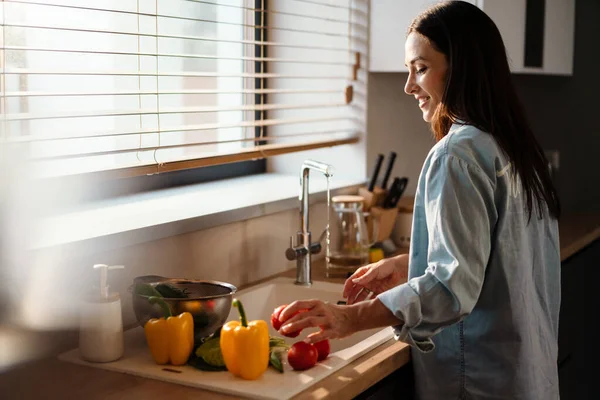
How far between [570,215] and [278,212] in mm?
1564

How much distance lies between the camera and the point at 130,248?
1.90 metres

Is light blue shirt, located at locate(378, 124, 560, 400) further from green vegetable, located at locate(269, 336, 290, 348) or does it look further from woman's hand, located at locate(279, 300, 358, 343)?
green vegetable, located at locate(269, 336, 290, 348)

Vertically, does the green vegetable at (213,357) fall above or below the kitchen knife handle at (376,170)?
below

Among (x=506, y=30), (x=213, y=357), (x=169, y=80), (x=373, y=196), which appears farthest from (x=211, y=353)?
(x=506, y=30)

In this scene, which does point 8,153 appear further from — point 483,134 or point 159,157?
point 483,134

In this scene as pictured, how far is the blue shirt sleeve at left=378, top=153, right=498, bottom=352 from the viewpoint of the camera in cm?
157

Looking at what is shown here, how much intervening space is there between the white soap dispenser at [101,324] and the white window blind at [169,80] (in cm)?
33

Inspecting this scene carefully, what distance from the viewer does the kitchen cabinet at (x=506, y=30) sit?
2.79 m

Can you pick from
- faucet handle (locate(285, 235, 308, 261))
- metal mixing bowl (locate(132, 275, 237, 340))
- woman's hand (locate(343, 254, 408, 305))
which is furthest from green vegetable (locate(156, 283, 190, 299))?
faucet handle (locate(285, 235, 308, 261))

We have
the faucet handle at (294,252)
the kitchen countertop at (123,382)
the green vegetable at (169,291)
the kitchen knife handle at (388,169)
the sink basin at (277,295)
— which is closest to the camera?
the kitchen countertop at (123,382)

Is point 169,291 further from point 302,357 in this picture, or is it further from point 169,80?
point 169,80

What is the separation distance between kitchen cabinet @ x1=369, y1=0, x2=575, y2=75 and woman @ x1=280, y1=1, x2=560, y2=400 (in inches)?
39.3

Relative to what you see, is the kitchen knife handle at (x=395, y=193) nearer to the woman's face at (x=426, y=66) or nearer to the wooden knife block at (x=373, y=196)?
the wooden knife block at (x=373, y=196)

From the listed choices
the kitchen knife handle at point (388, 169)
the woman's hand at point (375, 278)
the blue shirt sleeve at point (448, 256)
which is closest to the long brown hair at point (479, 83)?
the blue shirt sleeve at point (448, 256)
